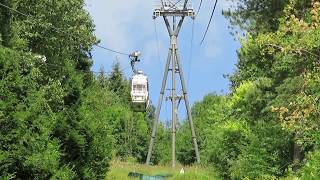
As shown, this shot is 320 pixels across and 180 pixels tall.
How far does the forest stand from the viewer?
1470 cm

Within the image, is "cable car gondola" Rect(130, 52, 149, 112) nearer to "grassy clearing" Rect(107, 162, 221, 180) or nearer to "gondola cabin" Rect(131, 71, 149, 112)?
"gondola cabin" Rect(131, 71, 149, 112)

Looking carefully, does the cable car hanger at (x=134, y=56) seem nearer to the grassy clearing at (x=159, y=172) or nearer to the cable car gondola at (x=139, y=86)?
the cable car gondola at (x=139, y=86)

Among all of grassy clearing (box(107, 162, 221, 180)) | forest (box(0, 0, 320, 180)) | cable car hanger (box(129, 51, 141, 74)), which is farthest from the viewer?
grassy clearing (box(107, 162, 221, 180))

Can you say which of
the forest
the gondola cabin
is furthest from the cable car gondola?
the forest

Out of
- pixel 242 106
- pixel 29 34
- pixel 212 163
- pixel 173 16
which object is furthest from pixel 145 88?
pixel 212 163

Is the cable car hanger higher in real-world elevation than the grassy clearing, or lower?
higher

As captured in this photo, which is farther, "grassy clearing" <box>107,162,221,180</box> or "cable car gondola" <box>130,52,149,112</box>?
"grassy clearing" <box>107,162,221,180</box>

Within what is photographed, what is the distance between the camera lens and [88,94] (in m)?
30.5

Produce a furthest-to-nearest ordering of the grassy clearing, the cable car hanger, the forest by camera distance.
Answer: the grassy clearing < the cable car hanger < the forest

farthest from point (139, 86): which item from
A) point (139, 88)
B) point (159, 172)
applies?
point (159, 172)

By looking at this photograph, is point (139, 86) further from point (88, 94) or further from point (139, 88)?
point (88, 94)

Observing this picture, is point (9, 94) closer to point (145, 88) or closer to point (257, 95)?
point (145, 88)

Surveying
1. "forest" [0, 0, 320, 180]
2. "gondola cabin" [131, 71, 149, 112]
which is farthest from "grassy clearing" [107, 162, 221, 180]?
"gondola cabin" [131, 71, 149, 112]

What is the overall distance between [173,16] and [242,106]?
9.66 meters
